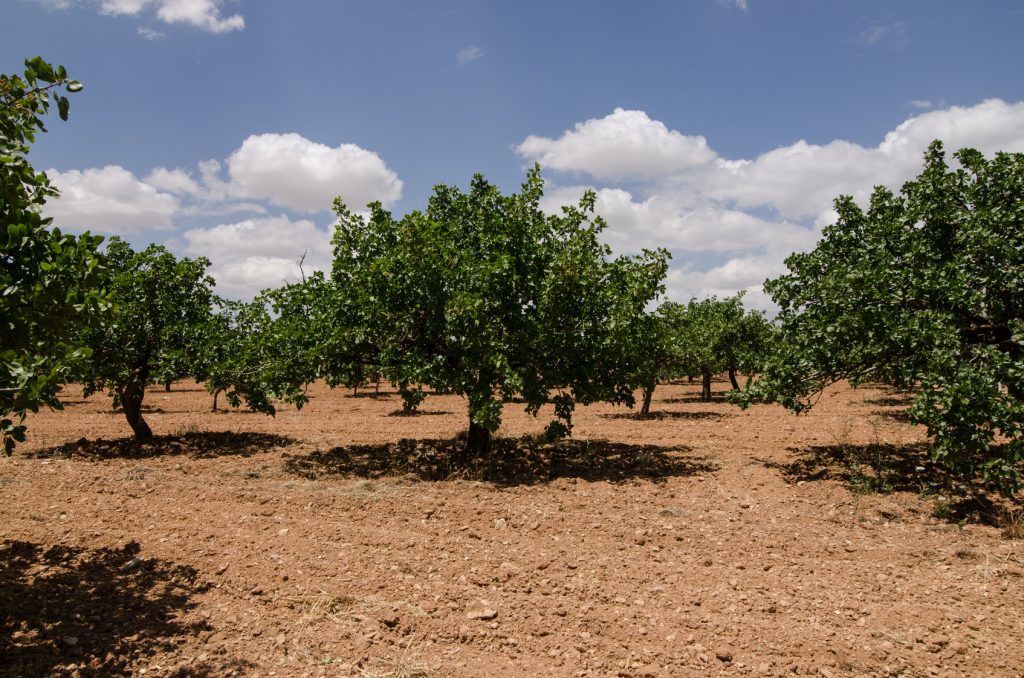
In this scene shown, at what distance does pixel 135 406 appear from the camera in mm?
16531

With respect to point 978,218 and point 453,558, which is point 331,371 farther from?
point 978,218

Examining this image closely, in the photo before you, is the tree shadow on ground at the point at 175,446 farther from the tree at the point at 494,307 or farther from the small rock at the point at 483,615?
the small rock at the point at 483,615

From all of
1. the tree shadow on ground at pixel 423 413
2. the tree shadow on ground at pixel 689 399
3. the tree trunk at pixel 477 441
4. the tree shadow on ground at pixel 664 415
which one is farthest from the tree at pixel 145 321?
the tree shadow on ground at pixel 689 399

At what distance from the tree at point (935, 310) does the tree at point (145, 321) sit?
14076mm

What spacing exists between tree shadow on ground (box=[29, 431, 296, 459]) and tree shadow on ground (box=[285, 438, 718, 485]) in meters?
2.14

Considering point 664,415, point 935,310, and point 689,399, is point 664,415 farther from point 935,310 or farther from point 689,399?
point 935,310

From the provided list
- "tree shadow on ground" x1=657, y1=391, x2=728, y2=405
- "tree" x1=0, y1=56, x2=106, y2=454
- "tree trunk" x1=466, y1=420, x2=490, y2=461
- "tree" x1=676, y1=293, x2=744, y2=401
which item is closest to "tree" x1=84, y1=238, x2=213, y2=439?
"tree trunk" x1=466, y1=420, x2=490, y2=461

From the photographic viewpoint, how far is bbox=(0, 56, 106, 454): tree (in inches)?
185

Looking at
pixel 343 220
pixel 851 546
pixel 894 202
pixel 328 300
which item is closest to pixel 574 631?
pixel 851 546

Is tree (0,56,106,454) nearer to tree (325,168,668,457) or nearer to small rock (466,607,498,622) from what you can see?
small rock (466,607,498,622)

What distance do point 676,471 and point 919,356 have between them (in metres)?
4.97

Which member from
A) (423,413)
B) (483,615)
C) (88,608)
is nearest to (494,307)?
(483,615)

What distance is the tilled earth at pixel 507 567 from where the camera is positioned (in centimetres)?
564

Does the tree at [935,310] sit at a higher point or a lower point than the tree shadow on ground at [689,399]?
higher
